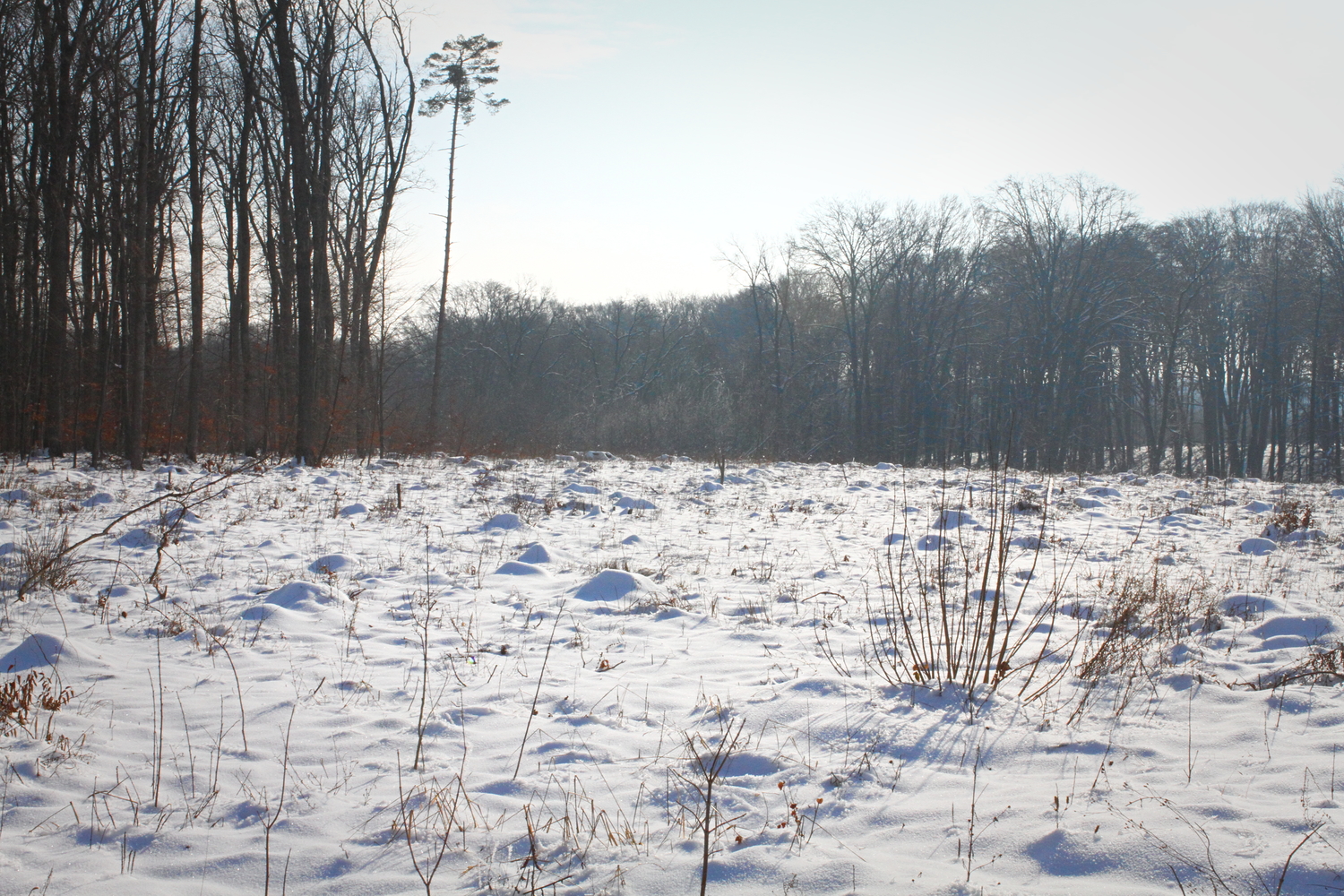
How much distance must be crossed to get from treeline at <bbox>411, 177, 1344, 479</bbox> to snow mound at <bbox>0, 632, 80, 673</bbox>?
768 inches

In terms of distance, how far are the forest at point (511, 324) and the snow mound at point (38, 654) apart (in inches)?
182

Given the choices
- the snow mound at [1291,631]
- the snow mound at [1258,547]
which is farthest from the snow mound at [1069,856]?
the snow mound at [1258,547]

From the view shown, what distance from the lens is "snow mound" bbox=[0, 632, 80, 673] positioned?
11.4ft

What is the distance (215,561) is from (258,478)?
5800 millimetres

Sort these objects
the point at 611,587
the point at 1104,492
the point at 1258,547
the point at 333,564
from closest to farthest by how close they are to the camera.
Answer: the point at 611,587, the point at 333,564, the point at 1258,547, the point at 1104,492

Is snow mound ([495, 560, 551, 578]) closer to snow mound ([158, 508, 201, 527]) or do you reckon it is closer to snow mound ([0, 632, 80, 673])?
snow mound ([0, 632, 80, 673])

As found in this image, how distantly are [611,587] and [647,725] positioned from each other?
2497mm

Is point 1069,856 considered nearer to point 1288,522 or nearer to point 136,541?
point 136,541

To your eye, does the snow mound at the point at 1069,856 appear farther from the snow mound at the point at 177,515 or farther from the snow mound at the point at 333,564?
the snow mound at the point at 177,515

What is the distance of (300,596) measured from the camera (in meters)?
5.05

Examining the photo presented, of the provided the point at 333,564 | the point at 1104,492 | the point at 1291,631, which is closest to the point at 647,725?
the point at 1291,631

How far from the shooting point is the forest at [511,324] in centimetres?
1364

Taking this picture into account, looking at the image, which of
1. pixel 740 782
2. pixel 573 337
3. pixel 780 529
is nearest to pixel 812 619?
pixel 740 782

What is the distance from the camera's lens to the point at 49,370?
13516 mm
